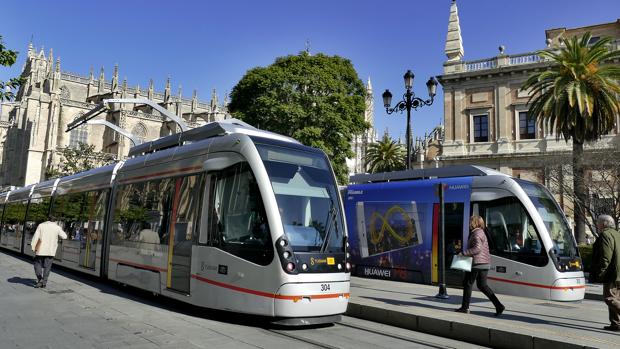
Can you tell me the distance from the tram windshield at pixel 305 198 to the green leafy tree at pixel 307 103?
18.0 metres

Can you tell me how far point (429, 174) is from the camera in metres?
13.5

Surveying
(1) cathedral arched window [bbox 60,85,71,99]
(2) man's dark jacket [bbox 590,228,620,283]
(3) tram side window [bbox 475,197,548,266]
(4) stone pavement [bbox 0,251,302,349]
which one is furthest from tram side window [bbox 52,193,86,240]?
(1) cathedral arched window [bbox 60,85,71,99]

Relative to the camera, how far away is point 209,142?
8.70m

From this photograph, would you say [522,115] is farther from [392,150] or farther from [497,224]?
[497,224]

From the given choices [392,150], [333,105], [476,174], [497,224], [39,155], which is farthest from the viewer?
[39,155]

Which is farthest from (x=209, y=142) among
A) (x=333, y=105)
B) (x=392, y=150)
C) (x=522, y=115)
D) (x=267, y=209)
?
(x=392, y=150)

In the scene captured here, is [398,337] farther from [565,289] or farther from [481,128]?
[481,128]

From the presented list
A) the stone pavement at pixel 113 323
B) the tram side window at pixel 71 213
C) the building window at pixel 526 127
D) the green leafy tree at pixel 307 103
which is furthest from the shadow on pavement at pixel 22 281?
the building window at pixel 526 127

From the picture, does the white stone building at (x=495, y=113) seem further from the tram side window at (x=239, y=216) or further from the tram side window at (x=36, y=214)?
the tram side window at (x=239, y=216)

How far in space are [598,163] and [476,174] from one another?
14408 millimetres

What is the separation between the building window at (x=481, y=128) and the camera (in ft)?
117

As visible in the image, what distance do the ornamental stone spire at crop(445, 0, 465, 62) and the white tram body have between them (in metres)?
25.7

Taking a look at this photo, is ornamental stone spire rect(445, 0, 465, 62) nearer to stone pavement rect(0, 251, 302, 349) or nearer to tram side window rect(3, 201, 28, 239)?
tram side window rect(3, 201, 28, 239)

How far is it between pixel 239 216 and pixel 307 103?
20.8 m
